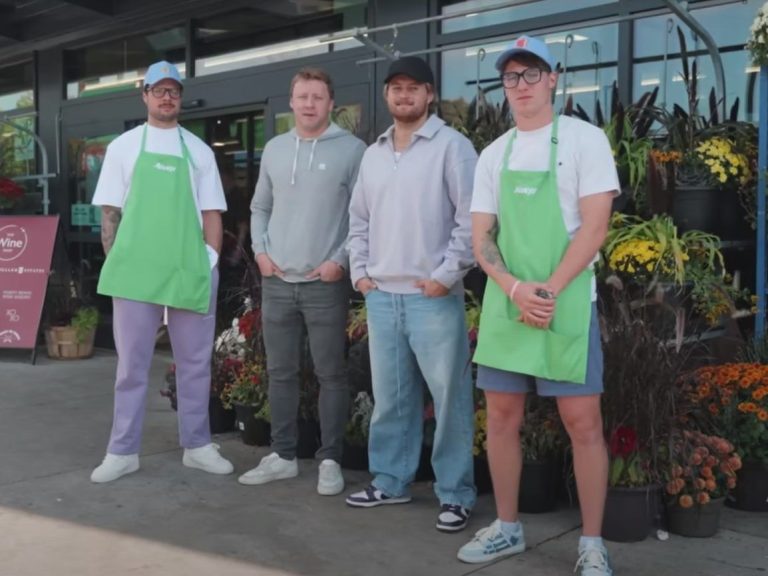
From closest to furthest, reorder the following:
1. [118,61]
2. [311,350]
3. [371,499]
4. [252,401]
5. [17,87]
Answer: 1. [371,499]
2. [311,350]
3. [252,401]
4. [118,61]
5. [17,87]

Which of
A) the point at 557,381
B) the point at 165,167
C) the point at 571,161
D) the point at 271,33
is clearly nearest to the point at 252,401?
the point at 165,167

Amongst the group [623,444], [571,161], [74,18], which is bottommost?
[623,444]

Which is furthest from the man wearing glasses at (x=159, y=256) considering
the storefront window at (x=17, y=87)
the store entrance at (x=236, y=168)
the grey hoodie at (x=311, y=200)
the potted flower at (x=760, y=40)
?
the storefront window at (x=17, y=87)

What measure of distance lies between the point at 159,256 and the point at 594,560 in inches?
91.9

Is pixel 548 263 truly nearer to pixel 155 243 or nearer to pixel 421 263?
pixel 421 263

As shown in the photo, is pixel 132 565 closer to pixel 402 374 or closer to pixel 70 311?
pixel 402 374

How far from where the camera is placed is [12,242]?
8.42 m

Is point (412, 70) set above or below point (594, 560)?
above

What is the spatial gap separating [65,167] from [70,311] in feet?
5.01

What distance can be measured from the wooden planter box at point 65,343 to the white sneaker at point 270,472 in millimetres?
4333

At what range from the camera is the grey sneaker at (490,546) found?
335cm

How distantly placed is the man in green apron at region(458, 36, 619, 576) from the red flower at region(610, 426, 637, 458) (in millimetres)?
393

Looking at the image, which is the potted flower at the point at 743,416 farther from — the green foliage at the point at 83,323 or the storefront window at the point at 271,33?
the green foliage at the point at 83,323

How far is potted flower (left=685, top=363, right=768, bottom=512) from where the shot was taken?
3.83 meters
